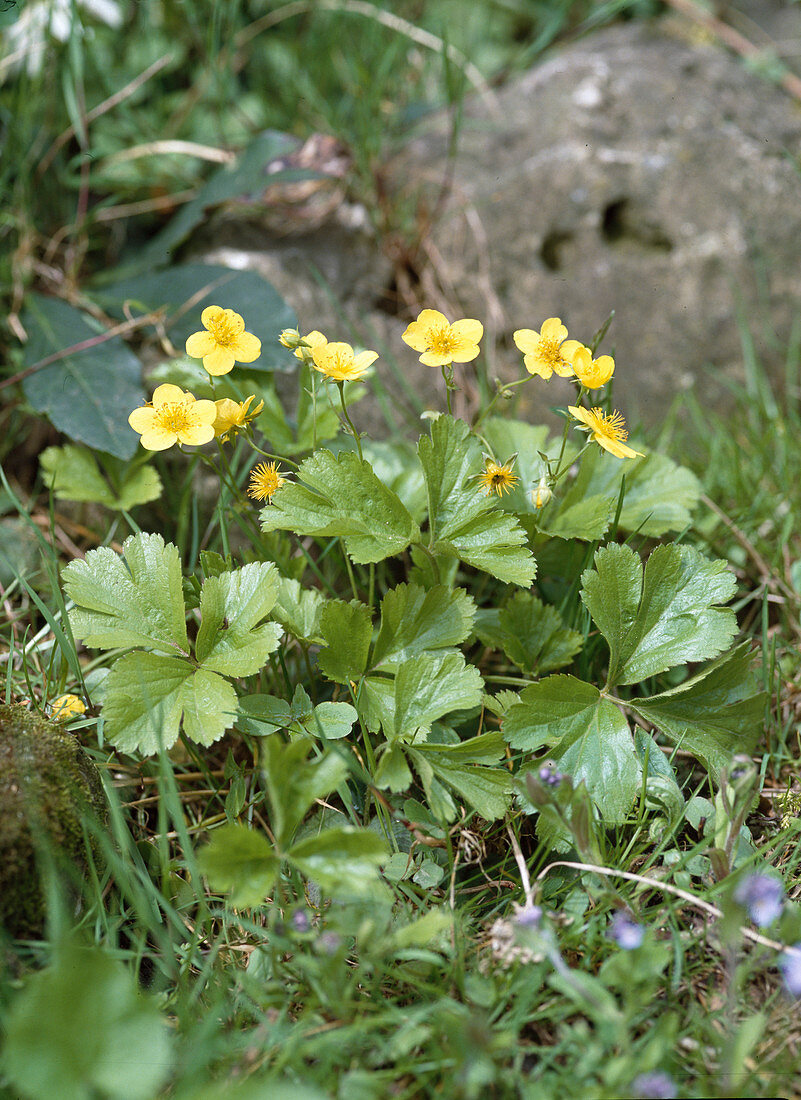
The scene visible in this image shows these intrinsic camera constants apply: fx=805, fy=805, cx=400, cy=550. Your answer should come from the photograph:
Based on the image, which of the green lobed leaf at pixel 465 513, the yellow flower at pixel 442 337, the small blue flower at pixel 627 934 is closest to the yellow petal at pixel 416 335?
the yellow flower at pixel 442 337

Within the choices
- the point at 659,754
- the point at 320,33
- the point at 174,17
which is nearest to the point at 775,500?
the point at 659,754

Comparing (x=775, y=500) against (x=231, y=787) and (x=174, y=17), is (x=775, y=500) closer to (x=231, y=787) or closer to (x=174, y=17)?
(x=231, y=787)

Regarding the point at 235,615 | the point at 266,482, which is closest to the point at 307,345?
A: the point at 266,482

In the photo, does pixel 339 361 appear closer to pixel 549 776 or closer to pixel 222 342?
pixel 222 342

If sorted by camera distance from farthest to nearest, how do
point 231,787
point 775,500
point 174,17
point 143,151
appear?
point 174,17 < point 143,151 < point 775,500 < point 231,787

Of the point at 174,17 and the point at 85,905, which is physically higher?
the point at 174,17

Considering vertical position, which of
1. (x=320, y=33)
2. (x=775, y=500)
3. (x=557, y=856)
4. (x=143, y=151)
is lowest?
(x=557, y=856)

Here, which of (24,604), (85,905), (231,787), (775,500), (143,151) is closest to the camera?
(85,905)
